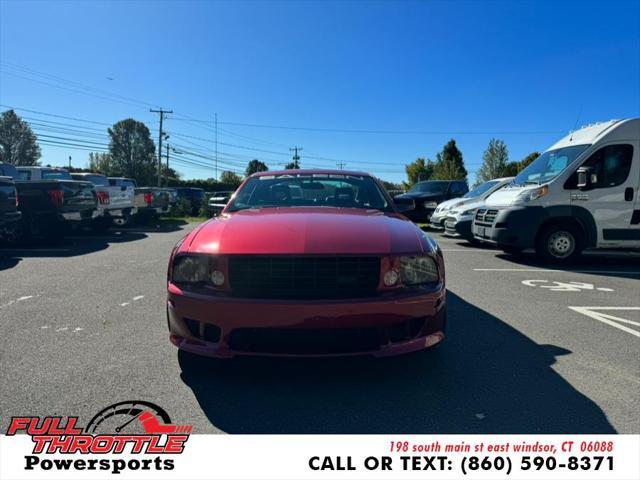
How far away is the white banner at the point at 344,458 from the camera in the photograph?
6.31 feet

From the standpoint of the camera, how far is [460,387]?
2658 millimetres

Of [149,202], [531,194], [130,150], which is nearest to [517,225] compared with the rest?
[531,194]

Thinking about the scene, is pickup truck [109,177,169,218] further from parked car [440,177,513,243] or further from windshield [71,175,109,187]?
parked car [440,177,513,243]

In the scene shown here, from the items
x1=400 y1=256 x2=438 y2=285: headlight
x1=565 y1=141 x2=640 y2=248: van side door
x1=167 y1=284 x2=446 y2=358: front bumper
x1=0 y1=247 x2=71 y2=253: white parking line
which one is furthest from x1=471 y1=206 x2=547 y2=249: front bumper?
x1=0 y1=247 x2=71 y2=253: white parking line

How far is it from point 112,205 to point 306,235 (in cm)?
1201

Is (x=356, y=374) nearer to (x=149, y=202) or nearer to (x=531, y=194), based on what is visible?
(x=531, y=194)

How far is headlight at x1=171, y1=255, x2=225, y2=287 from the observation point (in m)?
2.54

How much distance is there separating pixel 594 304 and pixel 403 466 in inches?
160

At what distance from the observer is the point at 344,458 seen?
2006 millimetres

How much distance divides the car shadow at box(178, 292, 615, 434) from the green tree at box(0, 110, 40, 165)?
258 ft

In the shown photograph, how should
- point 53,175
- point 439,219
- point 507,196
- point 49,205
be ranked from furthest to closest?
point 53,175, point 439,219, point 49,205, point 507,196

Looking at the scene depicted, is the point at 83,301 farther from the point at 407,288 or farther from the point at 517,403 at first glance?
the point at 517,403

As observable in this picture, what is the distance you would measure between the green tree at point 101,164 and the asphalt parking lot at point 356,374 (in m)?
88.4

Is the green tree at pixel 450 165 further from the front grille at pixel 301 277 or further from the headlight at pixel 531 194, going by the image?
the front grille at pixel 301 277
